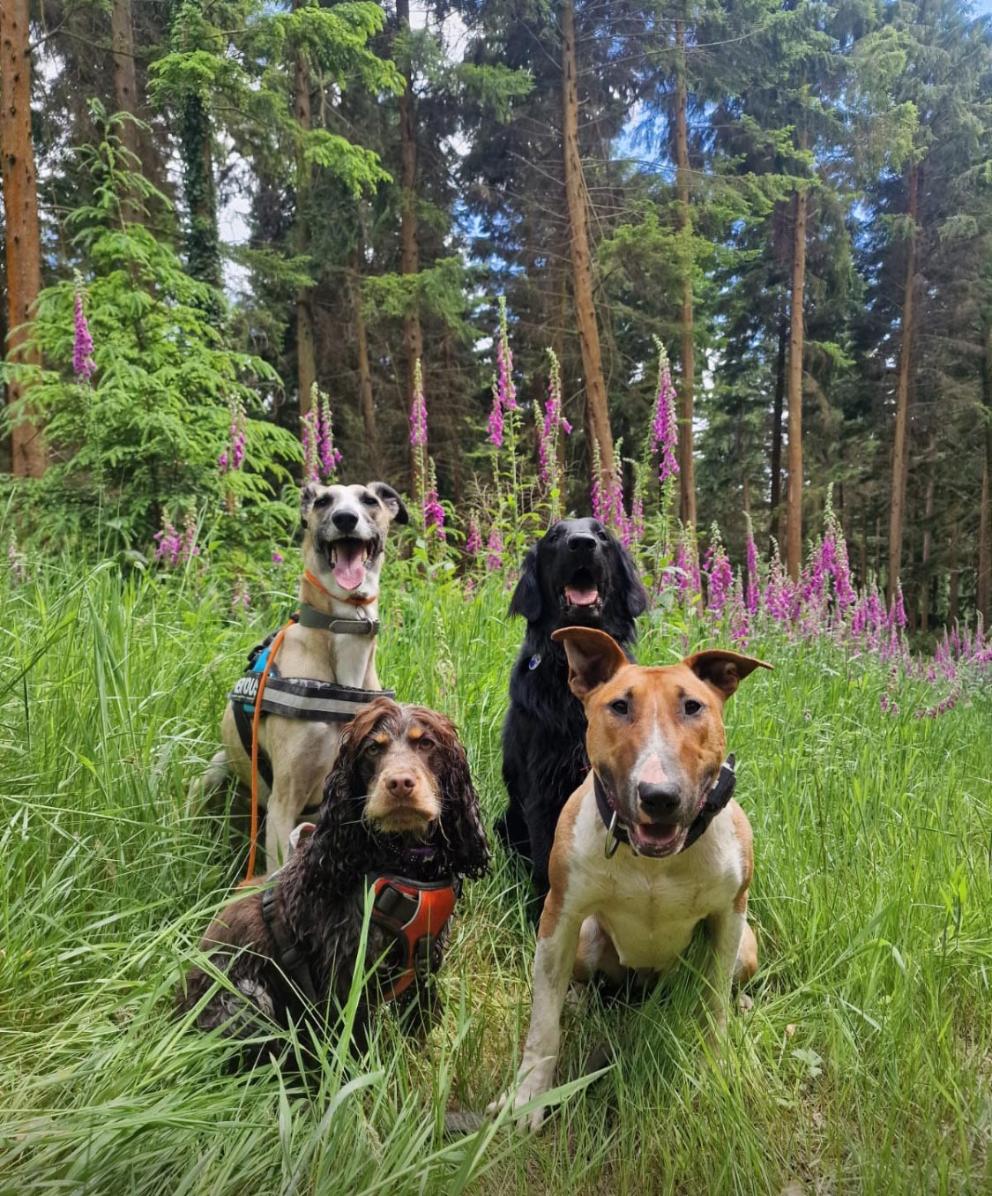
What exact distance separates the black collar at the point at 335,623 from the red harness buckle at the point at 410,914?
99cm

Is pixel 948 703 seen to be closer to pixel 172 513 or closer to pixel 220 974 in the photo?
pixel 220 974

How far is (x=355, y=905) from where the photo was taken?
2.08 metres

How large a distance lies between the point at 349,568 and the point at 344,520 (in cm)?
19

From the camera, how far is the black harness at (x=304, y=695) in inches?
104

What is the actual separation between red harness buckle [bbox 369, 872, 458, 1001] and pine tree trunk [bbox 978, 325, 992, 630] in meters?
22.4

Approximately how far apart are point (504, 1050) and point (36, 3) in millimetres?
15886

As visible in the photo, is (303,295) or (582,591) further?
(303,295)

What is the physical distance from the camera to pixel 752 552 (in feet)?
22.9

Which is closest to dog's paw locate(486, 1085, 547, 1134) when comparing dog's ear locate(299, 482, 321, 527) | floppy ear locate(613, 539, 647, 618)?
floppy ear locate(613, 539, 647, 618)

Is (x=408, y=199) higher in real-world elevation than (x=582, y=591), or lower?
higher

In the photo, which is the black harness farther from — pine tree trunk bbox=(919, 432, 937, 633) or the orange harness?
pine tree trunk bbox=(919, 432, 937, 633)

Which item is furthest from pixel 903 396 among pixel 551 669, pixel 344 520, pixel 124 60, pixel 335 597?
pixel 335 597

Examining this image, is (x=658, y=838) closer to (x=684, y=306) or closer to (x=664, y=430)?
(x=664, y=430)

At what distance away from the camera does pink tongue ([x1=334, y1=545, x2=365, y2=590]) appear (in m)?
2.86
